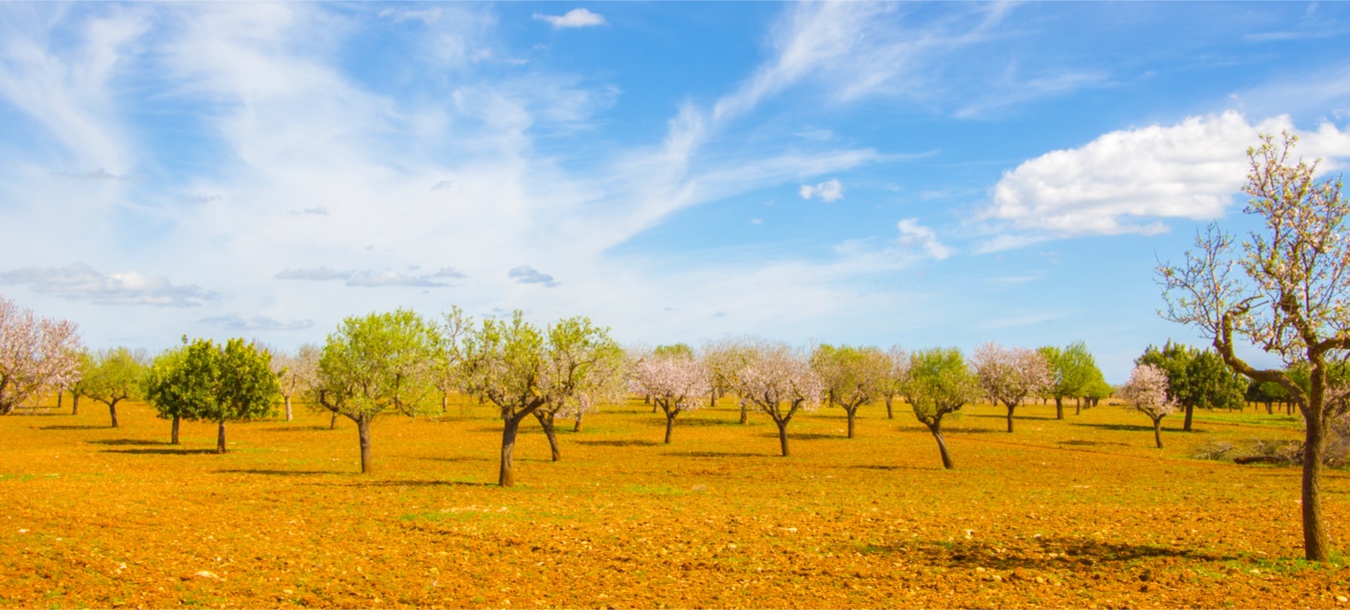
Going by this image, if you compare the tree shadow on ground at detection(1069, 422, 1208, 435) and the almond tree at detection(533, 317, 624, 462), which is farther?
the tree shadow on ground at detection(1069, 422, 1208, 435)

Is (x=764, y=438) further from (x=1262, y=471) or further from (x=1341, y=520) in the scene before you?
(x=1341, y=520)

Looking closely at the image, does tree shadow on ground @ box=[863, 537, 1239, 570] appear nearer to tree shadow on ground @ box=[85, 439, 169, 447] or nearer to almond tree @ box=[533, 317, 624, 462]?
almond tree @ box=[533, 317, 624, 462]

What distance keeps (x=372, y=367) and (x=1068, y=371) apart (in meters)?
98.9

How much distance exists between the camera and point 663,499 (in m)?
28.5

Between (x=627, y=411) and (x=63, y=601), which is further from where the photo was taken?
(x=627, y=411)

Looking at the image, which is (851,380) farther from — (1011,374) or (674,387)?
(1011,374)

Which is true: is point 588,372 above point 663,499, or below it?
above

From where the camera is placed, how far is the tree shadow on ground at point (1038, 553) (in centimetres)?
1664

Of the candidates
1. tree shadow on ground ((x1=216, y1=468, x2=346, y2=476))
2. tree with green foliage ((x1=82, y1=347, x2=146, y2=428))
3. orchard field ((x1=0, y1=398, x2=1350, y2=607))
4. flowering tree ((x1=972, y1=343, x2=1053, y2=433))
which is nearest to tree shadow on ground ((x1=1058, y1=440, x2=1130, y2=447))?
flowering tree ((x1=972, y1=343, x2=1053, y2=433))

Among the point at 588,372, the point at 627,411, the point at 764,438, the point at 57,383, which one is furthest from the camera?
the point at 627,411

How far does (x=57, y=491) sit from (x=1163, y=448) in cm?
6959

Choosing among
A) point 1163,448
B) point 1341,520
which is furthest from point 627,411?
point 1341,520

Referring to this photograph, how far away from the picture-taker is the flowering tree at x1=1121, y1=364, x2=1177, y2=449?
209 feet

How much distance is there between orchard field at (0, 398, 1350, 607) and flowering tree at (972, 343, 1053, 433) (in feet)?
117
